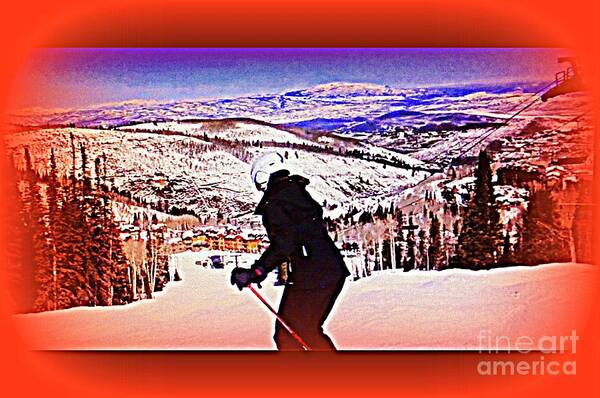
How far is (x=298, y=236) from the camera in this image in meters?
3.09

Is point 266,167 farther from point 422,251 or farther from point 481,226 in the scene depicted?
point 481,226

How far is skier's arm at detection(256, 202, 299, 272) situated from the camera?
10.1 feet

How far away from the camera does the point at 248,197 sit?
124 inches

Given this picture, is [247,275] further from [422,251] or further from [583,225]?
[583,225]

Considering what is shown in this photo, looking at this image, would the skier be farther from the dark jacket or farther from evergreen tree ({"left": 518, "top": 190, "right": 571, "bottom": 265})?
evergreen tree ({"left": 518, "top": 190, "right": 571, "bottom": 265})

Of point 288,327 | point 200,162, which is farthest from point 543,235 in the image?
point 200,162

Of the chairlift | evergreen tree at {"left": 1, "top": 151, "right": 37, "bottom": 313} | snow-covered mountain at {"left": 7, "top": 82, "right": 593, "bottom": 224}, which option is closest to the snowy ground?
evergreen tree at {"left": 1, "top": 151, "right": 37, "bottom": 313}

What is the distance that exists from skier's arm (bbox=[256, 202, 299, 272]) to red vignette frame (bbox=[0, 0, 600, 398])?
1.43 ft

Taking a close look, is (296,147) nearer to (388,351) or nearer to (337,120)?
(337,120)

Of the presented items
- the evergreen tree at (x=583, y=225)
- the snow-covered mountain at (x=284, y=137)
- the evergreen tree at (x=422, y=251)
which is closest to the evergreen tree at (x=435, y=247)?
the evergreen tree at (x=422, y=251)

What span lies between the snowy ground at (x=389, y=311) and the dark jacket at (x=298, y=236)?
0.12 metres

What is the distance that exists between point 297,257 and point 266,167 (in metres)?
0.43
